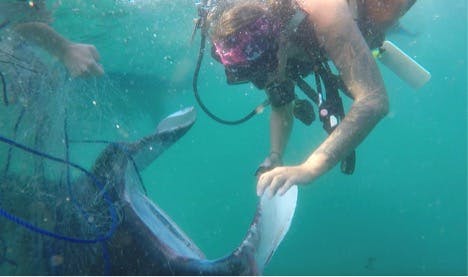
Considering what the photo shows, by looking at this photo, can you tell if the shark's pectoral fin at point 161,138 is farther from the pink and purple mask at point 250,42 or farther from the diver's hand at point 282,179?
the diver's hand at point 282,179

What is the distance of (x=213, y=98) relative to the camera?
114 ft

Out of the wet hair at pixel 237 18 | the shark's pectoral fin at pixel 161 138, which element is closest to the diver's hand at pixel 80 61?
the shark's pectoral fin at pixel 161 138

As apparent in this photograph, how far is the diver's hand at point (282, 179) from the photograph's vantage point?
2750mm

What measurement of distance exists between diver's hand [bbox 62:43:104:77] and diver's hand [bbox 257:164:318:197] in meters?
2.44

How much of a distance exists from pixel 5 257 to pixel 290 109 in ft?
14.4

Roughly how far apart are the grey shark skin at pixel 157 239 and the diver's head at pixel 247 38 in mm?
1341

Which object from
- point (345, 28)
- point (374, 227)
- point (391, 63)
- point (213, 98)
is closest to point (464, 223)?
point (374, 227)

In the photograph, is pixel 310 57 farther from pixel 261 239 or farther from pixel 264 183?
pixel 261 239

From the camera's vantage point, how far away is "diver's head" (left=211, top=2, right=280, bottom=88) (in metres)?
3.41

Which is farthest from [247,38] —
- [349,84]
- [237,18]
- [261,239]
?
[261,239]

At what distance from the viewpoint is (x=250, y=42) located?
3.46 meters

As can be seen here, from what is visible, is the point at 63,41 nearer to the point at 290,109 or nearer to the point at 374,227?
the point at 290,109

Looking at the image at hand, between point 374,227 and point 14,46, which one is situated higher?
point 14,46

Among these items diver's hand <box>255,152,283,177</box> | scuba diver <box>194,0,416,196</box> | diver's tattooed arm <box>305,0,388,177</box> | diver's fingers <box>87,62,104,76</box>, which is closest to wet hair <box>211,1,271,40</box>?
scuba diver <box>194,0,416,196</box>
